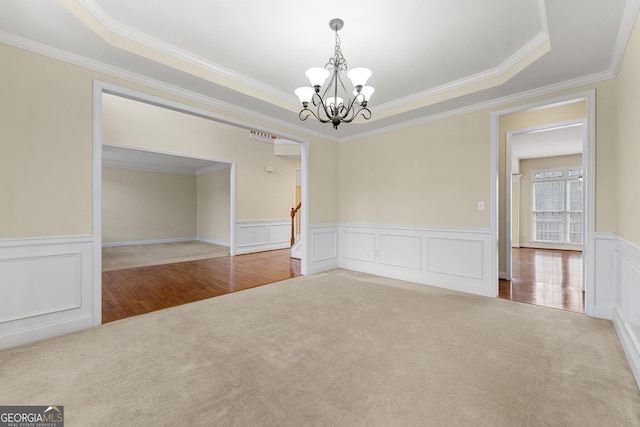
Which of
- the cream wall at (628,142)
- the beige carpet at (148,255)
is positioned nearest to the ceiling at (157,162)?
the beige carpet at (148,255)

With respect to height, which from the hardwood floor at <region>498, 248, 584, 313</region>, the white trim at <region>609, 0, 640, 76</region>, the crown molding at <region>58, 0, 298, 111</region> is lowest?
the hardwood floor at <region>498, 248, 584, 313</region>

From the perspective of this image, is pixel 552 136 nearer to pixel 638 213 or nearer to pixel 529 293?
pixel 529 293

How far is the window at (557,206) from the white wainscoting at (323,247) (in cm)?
734

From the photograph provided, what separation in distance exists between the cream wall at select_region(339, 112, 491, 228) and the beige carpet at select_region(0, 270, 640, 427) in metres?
1.60

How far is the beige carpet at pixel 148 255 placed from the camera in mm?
5883

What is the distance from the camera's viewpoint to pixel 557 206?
8.45m

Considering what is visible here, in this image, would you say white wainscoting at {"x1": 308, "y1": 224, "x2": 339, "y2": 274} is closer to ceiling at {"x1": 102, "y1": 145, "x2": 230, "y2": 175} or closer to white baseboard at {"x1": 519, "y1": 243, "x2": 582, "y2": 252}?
ceiling at {"x1": 102, "y1": 145, "x2": 230, "y2": 175}

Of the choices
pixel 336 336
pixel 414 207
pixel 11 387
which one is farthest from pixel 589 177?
pixel 11 387

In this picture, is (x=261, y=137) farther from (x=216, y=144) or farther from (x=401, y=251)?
(x=401, y=251)

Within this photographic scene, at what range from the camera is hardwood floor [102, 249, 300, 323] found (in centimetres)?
343

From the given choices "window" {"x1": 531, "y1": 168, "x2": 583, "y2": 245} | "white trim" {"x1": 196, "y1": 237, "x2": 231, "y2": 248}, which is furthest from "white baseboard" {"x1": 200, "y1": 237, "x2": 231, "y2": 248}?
"window" {"x1": 531, "y1": 168, "x2": 583, "y2": 245}

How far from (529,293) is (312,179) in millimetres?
3755

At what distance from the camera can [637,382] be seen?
1.81 metres

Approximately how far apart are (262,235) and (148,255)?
290cm
